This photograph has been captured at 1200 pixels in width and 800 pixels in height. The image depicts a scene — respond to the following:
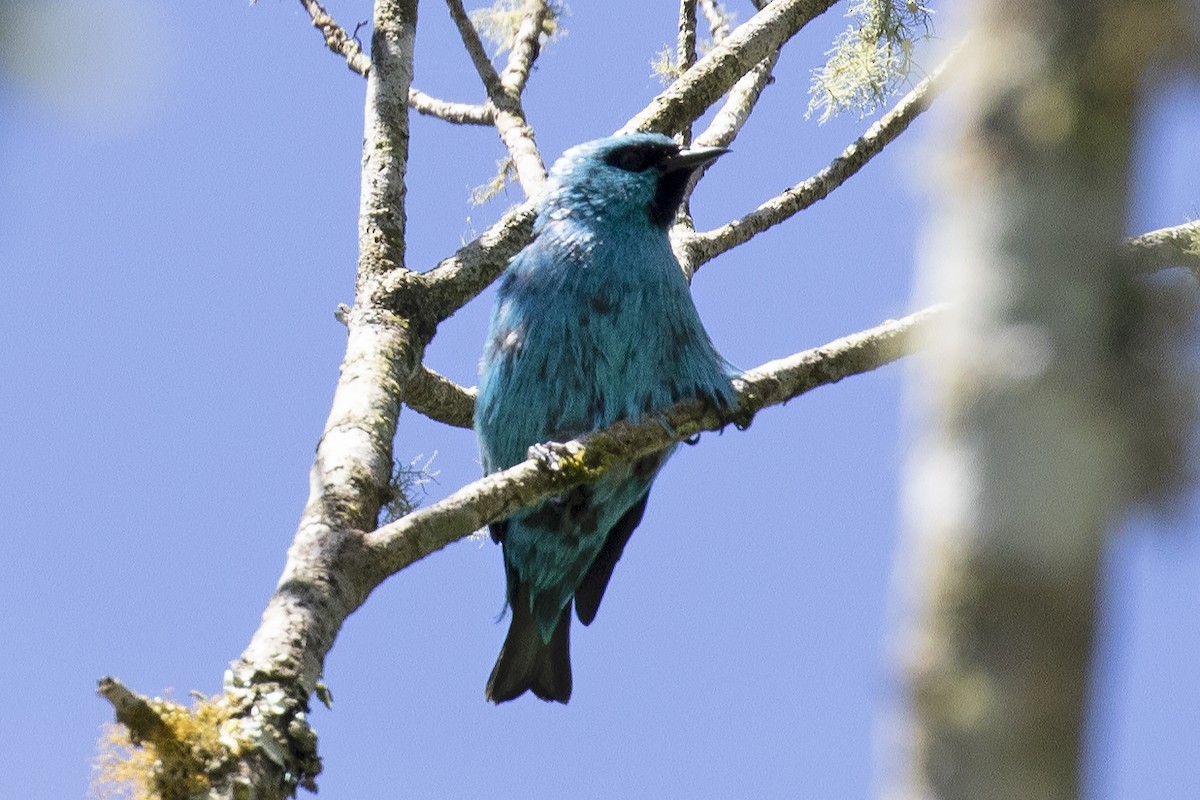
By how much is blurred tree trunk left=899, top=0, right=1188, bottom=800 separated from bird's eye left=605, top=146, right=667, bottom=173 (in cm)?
495

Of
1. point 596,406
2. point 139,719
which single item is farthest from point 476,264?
point 139,719

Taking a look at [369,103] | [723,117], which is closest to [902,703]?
[369,103]

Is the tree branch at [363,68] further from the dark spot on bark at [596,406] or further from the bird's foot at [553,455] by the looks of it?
the bird's foot at [553,455]

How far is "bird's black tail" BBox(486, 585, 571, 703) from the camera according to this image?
631 cm

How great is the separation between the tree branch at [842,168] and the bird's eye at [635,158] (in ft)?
1.51

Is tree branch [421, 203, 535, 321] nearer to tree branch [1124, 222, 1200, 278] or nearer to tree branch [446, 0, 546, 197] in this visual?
tree branch [446, 0, 546, 197]

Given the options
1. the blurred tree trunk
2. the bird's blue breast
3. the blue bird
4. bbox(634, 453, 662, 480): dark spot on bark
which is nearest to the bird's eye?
the blue bird

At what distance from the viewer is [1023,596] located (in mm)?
1287

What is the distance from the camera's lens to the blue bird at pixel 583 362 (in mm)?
5578

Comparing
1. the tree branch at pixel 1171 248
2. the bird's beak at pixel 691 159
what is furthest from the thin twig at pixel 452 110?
the tree branch at pixel 1171 248

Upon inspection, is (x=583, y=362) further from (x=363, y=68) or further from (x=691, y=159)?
(x=363, y=68)

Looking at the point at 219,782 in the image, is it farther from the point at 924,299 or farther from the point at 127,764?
the point at 924,299

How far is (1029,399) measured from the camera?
4.44 ft

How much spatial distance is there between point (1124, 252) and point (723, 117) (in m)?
5.50
